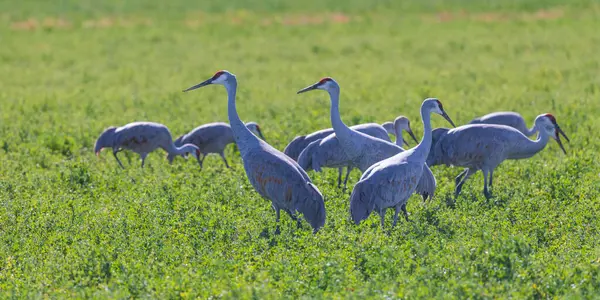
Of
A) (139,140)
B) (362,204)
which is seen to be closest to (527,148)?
(362,204)

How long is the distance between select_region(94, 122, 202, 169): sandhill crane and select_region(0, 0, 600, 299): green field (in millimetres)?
243

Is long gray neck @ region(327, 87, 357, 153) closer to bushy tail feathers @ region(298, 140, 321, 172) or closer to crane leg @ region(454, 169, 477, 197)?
bushy tail feathers @ region(298, 140, 321, 172)

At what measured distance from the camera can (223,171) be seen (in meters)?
13.0

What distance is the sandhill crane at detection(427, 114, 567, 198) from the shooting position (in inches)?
447

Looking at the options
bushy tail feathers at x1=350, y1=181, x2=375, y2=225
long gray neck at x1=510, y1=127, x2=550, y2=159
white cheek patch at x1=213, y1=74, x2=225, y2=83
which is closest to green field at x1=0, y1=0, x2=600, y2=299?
bushy tail feathers at x1=350, y1=181, x2=375, y2=225

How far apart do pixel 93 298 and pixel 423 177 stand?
432cm

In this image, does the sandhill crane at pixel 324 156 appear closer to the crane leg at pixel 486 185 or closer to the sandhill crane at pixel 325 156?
the sandhill crane at pixel 325 156

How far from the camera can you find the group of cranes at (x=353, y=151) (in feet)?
30.7

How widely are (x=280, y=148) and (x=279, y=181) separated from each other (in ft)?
16.0

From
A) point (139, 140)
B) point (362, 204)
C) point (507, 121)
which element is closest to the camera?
point (362, 204)

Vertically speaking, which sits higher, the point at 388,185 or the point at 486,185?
the point at 388,185

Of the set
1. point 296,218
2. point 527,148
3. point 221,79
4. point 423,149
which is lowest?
point 296,218

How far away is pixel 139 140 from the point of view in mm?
14047

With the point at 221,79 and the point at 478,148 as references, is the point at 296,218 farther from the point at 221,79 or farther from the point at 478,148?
the point at 478,148
